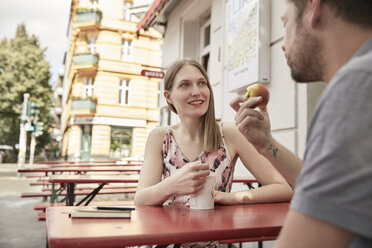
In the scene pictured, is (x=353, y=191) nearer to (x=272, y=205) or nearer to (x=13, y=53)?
(x=272, y=205)

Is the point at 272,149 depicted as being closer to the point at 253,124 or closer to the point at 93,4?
the point at 253,124

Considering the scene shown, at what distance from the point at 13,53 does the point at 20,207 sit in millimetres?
24109

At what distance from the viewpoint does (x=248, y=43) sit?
3.94m

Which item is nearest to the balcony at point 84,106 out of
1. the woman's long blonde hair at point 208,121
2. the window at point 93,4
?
the window at point 93,4

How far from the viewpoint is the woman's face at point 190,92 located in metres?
1.95

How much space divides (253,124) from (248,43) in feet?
9.69

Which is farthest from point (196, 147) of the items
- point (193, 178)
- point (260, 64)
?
point (260, 64)

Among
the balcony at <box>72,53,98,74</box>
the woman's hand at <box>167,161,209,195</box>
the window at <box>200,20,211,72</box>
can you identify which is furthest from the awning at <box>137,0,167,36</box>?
the balcony at <box>72,53,98,74</box>

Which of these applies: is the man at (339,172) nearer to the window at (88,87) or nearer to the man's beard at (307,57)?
the man's beard at (307,57)

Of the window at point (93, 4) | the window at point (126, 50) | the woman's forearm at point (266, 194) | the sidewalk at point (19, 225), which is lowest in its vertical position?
the sidewalk at point (19, 225)

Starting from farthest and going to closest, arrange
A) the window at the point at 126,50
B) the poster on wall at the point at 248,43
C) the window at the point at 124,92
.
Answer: the window at the point at 126,50
the window at the point at 124,92
the poster on wall at the point at 248,43

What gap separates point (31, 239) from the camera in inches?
175

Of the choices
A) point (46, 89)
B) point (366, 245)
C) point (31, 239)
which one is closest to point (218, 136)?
point (366, 245)

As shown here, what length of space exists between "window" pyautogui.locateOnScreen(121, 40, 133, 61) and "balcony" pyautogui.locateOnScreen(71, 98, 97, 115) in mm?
3605
